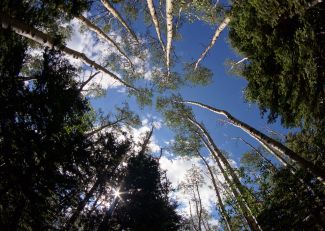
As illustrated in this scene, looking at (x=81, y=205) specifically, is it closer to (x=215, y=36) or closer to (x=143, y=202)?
(x=143, y=202)

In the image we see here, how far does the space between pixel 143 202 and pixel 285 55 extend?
10.2 meters

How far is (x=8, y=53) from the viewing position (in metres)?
6.27

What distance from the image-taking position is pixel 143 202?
14344mm

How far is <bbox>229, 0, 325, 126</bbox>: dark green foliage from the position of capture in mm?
6469

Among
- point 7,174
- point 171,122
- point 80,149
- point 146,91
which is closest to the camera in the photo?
point 7,174

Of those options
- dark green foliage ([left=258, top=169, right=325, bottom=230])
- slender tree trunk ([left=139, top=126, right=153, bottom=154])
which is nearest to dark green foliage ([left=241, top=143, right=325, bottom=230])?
dark green foliage ([left=258, top=169, right=325, bottom=230])

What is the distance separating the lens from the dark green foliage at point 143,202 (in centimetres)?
1362

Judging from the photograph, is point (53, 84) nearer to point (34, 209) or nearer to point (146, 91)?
point (34, 209)

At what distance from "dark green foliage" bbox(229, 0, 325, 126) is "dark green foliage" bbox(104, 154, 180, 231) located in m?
7.93

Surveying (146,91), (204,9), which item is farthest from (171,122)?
(204,9)

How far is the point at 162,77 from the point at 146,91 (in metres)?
1.24

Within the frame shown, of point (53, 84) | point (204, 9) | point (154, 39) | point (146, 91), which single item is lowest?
point (53, 84)

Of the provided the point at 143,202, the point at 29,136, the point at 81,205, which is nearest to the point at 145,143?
the point at 143,202

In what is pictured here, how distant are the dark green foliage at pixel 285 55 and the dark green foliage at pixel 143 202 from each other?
26.0 ft
